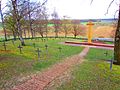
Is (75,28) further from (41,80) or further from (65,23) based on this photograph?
(41,80)

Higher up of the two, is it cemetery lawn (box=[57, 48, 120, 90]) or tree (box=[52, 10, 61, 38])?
tree (box=[52, 10, 61, 38])

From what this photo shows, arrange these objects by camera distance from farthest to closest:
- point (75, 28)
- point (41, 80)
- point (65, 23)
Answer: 1. point (65, 23)
2. point (75, 28)
3. point (41, 80)

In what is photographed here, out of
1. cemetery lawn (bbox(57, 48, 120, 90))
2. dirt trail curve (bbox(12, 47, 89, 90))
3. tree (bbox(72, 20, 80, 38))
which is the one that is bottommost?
cemetery lawn (bbox(57, 48, 120, 90))

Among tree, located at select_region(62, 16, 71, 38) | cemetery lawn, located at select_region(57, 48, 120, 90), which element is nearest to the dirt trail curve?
cemetery lawn, located at select_region(57, 48, 120, 90)

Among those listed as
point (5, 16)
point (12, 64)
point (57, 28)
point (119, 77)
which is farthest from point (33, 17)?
point (119, 77)

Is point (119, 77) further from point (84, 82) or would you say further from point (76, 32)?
point (76, 32)

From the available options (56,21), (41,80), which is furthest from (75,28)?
(41,80)

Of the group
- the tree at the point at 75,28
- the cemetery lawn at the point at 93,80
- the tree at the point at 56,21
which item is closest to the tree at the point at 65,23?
the tree at the point at 75,28

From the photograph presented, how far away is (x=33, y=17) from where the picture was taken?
36.9 m

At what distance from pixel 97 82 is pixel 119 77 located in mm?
1745

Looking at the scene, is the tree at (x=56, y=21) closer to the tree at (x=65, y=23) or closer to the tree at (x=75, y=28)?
the tree at (x=65, y=23)

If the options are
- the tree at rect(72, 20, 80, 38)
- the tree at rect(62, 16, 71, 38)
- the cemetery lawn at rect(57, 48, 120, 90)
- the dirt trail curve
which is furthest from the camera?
the tree at rect(62, 16, 71, 38)

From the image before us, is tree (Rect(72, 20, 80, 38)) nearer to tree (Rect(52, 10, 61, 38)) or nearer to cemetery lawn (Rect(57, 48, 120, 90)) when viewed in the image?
tree (Rect(52, 10, 61, 38))

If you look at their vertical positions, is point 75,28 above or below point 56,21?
below
